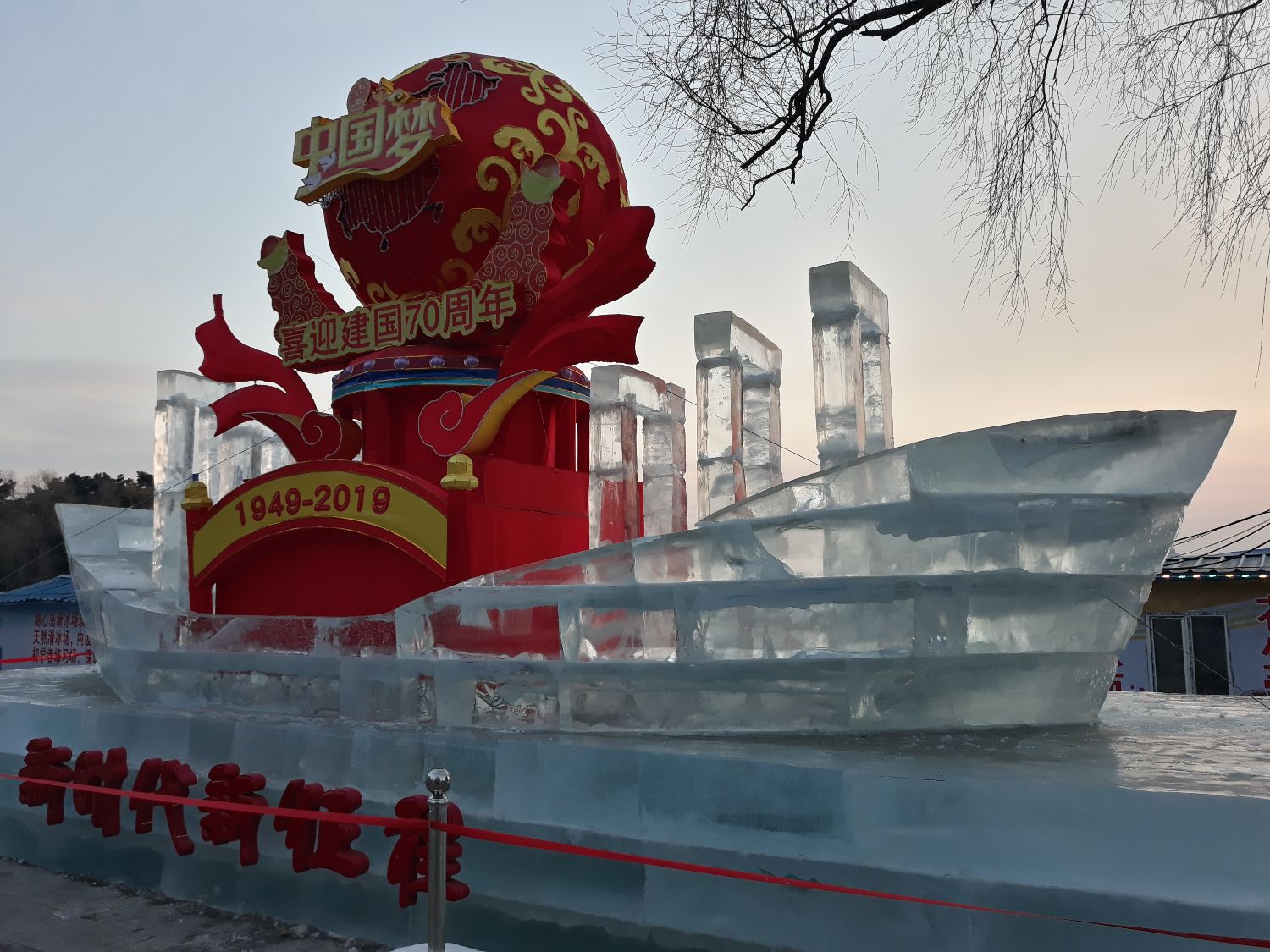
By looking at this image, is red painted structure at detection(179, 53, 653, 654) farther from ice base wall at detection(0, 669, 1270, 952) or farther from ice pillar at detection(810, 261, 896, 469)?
ice pillar at detection(810, 261, 896, 469)

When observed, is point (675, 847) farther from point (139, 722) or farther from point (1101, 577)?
point (139, 722)

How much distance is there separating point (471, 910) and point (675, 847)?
113 cm

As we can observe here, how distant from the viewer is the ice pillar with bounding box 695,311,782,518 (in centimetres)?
678

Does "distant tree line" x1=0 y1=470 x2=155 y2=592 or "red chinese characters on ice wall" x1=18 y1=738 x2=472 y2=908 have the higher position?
"distant tree line" x1=0 y1=470 x2=155 y2=592

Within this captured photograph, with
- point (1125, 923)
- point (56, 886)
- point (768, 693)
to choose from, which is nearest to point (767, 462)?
Result: point (768, 693)

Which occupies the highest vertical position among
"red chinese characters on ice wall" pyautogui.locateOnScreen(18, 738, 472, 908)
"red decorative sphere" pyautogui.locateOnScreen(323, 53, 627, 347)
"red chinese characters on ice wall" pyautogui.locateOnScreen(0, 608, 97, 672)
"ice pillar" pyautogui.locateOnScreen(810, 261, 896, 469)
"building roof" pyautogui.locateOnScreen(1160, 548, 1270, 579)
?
"red decorative sphere" pyautogui.locateOnScreen(323, 53, 627, 347)

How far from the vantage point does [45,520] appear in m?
39.4

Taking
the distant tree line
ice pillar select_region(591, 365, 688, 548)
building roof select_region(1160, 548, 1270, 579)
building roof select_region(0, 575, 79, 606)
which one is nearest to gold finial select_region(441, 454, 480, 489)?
ice pillar select_region(591, 365, 688, 548)

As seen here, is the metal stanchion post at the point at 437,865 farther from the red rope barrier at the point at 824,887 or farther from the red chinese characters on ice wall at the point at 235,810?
the red chinese characters on ice wall at the point at 235,810

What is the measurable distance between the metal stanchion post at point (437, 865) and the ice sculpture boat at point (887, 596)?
165cm

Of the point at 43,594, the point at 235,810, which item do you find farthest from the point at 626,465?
the point at 43,594

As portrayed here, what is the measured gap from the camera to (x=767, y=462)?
711cm

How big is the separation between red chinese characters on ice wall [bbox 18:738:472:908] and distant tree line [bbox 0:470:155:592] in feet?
107

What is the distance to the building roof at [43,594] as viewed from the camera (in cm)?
2067
